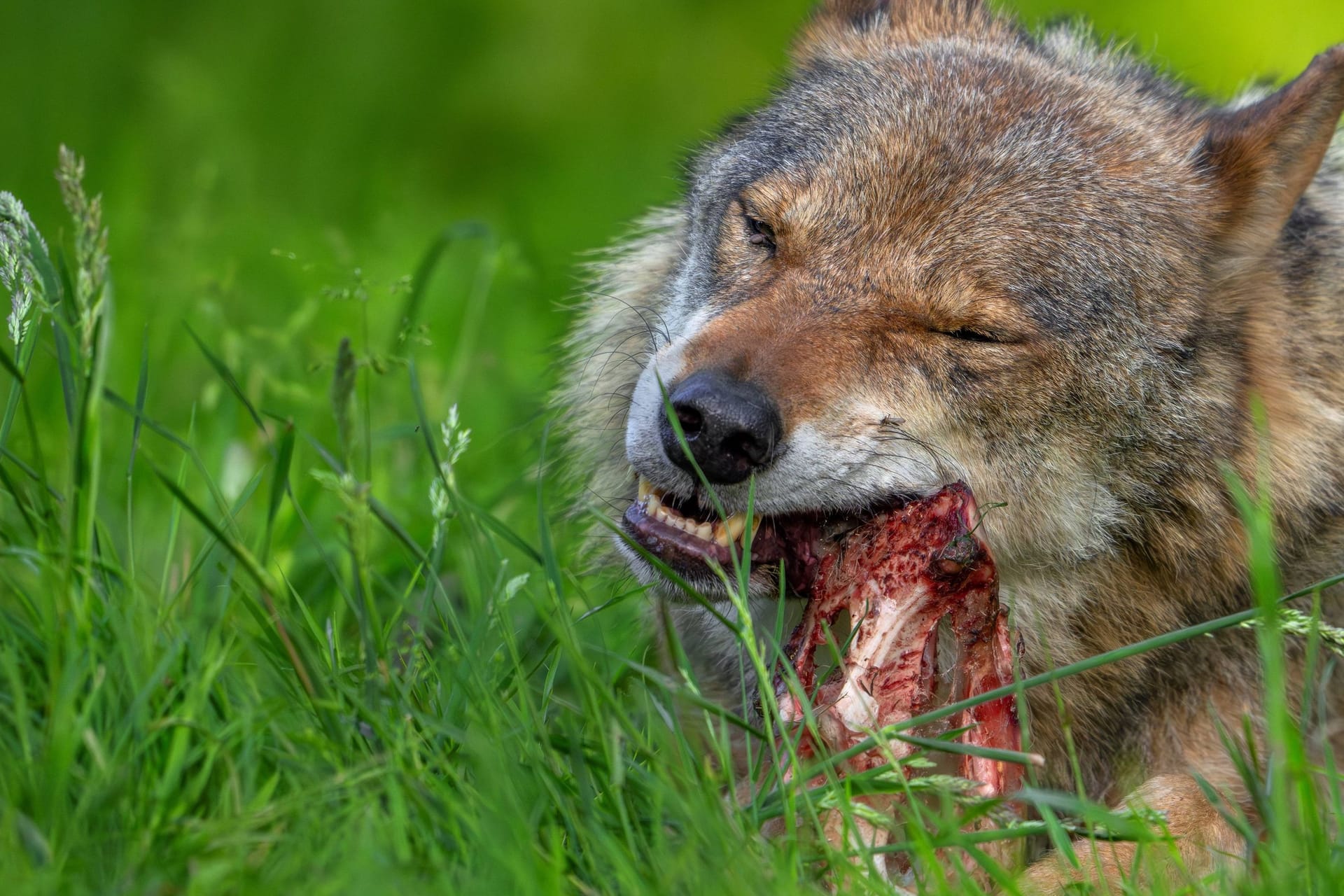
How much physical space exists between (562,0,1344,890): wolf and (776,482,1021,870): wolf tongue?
186mm

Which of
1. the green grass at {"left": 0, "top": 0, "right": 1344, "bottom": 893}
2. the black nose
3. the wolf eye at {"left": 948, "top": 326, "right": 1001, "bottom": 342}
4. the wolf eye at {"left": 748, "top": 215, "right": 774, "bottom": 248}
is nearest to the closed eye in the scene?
the wolf eye at {"left": 748, "top": 215, "right": 774, "bottom": 248}

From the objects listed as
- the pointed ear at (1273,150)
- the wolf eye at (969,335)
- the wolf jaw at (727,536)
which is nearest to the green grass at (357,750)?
the wolf jaw at (727,536)

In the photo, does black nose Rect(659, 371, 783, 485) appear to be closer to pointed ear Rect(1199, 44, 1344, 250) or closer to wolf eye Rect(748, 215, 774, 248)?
wolf eye Rect(748, 215, 774, 248)

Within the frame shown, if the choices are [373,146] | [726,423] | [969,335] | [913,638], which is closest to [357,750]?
[726,423]

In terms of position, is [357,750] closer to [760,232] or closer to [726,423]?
[726,423]

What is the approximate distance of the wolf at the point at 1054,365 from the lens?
2.78m

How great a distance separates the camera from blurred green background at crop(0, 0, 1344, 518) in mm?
5035

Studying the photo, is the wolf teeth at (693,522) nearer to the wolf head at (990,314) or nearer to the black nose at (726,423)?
the wolf head at (990,314)

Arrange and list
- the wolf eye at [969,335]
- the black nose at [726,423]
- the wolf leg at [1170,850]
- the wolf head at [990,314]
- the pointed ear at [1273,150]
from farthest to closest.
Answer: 1. the pointed ear at [1273,150]
2. the wolf eye at [969,335]
3. the wolf head at [990,314]
4. the black nose at [726,423]
5. the wolf leg at [1170,850]

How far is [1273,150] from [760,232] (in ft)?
3.94

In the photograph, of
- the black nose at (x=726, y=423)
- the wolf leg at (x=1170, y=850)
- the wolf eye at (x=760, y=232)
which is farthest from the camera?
the wolf eye at (x=760, y=232)

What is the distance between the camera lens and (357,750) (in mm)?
2137

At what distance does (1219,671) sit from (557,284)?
4247 mm

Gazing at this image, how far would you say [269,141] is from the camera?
8016 millimetres
